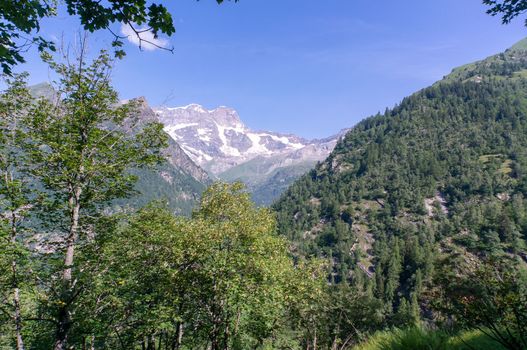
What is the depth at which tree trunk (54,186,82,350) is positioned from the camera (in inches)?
556

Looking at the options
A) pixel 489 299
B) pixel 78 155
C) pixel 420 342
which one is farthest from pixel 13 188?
pixel 489 299

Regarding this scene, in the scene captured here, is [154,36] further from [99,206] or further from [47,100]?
[99,206]

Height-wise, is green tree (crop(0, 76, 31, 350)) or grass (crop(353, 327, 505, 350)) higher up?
green tree (crop(0, 76, 31, 350))

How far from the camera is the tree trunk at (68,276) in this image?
14.1 meters

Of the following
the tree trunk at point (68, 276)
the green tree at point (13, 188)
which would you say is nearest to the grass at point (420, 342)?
the tree trunk at point (68, 276)

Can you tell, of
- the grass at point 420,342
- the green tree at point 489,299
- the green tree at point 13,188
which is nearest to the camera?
the grass at point 420,342

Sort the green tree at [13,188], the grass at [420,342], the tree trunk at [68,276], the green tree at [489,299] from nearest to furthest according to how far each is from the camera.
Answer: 1. the grass at [420,342]
2. the green tree at [489,299]
3. the green tree at [13,188]
4. the tree trunk at [68,276]

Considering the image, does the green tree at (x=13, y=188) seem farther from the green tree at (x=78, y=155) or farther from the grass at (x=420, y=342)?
the grass at (x=420, y=342)

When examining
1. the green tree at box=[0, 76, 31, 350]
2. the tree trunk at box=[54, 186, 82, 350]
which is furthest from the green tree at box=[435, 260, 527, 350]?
the green tree at box=[0, 76, 31, 350]

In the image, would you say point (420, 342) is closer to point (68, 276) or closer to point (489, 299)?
point (489, 299)

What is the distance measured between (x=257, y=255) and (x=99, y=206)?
981cm

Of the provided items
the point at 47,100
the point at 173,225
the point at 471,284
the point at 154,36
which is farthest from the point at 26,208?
the point at 471,284

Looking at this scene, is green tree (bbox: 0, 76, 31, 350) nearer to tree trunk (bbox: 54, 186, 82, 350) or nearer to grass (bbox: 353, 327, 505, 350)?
tree trunk (bbox: 54, 186, 82, 350)

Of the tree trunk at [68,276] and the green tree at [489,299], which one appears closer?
the green tree at [489,299]
